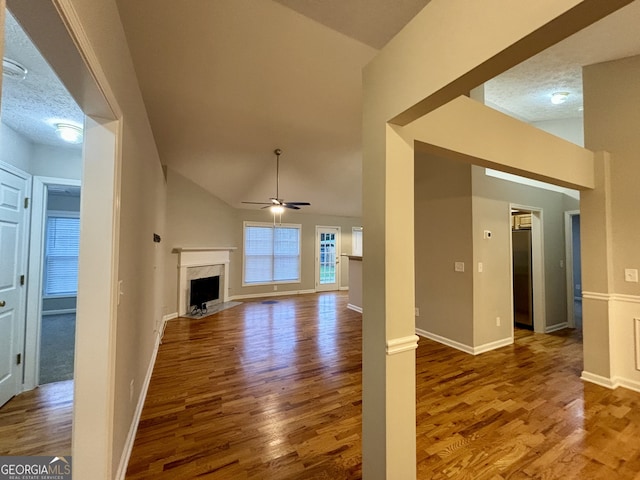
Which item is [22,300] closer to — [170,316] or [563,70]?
[170,316]

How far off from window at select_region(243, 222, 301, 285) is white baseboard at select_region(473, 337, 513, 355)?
206 inches

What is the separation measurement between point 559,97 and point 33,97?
6113mm

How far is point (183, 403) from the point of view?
247 cm

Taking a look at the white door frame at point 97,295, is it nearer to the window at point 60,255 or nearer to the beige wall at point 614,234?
the beige wall at point 614,234

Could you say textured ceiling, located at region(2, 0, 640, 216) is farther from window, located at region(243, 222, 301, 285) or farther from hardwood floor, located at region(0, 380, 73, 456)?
window, located at region(243, 222, 301, 285)

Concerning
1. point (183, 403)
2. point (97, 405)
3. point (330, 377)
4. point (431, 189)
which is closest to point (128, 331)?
point (97, 405)

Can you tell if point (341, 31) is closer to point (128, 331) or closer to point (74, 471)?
point (128, 331)

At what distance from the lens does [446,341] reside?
389cm

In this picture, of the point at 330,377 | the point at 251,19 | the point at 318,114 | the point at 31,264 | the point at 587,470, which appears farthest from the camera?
the point at 318,114

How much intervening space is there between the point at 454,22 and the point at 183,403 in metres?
3.26

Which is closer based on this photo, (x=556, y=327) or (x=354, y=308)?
(x=556, y=327)

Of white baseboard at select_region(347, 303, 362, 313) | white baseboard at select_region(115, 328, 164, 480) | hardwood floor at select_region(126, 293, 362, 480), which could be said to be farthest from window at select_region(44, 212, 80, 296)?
white baseboard at select_region(347, 303, 362, 313)

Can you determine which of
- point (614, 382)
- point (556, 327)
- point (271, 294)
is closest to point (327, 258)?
point (271, 294)

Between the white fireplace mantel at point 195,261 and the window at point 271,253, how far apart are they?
0.72 meters
